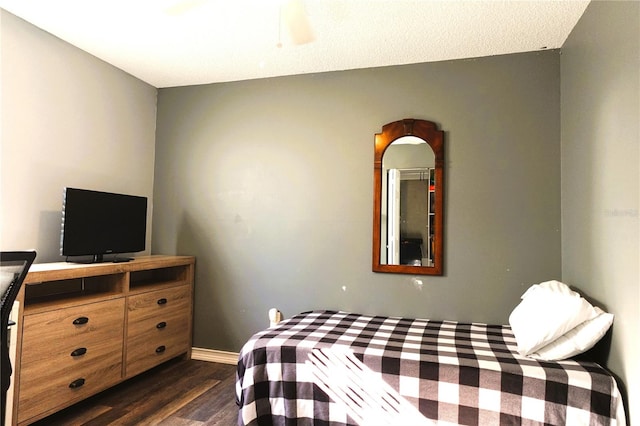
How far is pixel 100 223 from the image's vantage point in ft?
9.76

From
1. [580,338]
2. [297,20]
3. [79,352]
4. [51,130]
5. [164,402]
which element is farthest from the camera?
[51,130]

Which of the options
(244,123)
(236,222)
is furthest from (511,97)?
(236,222)

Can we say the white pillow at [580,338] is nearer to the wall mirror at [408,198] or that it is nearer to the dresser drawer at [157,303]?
the wall mirror at [408,198]

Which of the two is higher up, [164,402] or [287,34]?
[287,34]

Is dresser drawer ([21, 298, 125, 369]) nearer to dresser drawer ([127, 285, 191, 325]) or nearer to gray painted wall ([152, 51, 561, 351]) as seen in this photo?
dresser drawer ([127, 285, 191, 325])

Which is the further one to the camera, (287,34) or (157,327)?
(157,327)

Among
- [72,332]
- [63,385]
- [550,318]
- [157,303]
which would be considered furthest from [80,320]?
[550,318]

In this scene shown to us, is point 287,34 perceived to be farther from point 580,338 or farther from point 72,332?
point 580,338

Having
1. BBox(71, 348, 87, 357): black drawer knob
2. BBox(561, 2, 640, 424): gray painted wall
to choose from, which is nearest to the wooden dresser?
A: BBox(71, 348, 87, 357): black drawer knob

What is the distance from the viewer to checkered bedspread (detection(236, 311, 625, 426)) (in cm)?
189

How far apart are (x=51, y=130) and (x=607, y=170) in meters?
3.43

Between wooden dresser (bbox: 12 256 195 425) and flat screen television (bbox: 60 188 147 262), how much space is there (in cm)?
17

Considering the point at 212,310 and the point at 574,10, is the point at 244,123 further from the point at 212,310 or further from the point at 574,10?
the point at 574,10

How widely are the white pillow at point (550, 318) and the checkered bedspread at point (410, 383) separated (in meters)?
0.09
